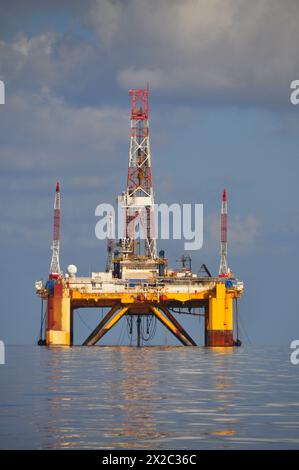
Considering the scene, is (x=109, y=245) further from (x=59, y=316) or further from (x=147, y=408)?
(x=147, y=408)

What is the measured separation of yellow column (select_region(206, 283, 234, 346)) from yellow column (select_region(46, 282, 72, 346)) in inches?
530

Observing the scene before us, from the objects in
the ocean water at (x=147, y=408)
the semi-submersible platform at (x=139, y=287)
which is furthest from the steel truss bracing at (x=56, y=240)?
the ocean water at (x=147, y=408)

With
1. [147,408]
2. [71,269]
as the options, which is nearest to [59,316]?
[71,269]

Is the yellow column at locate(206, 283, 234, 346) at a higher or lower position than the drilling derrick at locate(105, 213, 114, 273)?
lower

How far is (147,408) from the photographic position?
139 ft

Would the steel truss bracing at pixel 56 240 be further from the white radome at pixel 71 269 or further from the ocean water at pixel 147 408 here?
the ocean water at pixel 147 408

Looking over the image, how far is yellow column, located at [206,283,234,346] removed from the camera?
102 meters

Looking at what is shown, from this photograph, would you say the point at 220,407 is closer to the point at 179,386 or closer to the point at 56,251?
the point at 179,386

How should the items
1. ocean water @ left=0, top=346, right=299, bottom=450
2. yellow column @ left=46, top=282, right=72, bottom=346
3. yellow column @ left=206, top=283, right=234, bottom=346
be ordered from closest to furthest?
ocean water @ left=0, top=346, right=299, bottom=450
yellow column @ left=206, top=283, right=234, bottom=346
yellow column @ left=46, top=282, right=72, bottom=346

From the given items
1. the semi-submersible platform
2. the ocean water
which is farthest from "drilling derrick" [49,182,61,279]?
the ocean water

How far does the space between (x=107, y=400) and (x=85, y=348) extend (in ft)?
206

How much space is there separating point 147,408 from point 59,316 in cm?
6136

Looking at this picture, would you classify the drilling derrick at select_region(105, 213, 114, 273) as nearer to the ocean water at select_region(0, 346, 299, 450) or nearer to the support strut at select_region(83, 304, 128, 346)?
the support strut at select_region(83, 304, 128, 346)
